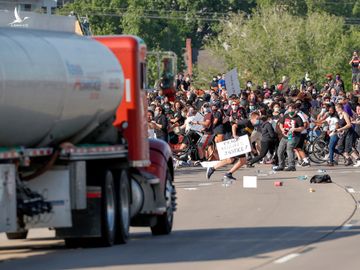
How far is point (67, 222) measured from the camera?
56.2ft

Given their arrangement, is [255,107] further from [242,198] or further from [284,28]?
[284,28]

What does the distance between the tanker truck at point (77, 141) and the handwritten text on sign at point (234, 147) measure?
12.0m

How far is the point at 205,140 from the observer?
41.4 meters

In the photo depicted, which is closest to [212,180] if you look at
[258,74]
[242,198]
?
[242,198]

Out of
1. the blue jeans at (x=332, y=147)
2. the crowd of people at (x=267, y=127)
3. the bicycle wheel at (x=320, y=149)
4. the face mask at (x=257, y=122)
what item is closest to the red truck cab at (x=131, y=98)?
the crowd of people at (x=267, y=127)

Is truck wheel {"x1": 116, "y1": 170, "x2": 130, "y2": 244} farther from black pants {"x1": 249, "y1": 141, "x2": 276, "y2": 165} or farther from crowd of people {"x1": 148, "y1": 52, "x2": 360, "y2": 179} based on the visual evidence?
black pants {"x1": 249, "y1": 141, "x2": 276, "y2": 165}

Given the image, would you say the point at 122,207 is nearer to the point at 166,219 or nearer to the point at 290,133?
the point at 166,219

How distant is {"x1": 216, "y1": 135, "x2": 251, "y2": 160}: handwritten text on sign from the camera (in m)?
32.6

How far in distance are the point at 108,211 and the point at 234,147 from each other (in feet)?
48.6

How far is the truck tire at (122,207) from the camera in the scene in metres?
18.7

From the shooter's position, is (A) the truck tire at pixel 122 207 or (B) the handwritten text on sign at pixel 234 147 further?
(B) the handwritten text on sign at pixel 234 147

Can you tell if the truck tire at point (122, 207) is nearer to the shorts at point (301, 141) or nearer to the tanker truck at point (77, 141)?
the tanker truck at point (77, 141)

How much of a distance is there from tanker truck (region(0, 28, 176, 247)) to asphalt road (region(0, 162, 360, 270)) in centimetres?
48

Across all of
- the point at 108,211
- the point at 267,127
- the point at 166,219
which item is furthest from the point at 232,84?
the point at 108,211
